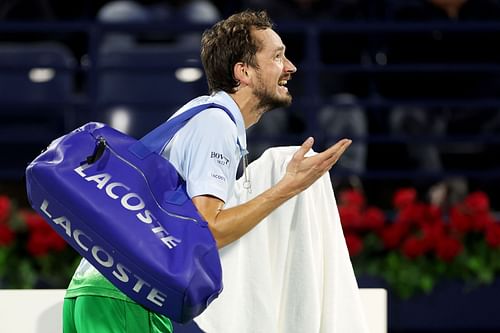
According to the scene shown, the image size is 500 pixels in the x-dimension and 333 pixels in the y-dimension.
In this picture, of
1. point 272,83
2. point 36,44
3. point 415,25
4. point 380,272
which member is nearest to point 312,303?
point 272,83

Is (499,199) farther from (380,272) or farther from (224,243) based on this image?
(224,243)

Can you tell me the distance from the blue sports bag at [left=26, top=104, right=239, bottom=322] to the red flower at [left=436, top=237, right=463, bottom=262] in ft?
9.82

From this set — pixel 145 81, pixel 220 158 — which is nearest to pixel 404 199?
pixel 145 81

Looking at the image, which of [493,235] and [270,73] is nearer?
[270,73]

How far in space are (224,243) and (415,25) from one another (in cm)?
357

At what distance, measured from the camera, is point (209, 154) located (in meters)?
2.99

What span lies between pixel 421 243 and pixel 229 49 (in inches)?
102

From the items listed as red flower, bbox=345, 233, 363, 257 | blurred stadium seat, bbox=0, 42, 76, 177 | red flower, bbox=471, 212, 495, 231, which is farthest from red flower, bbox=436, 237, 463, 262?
blurred stadium seat, bbox=0, 42, 76, 177

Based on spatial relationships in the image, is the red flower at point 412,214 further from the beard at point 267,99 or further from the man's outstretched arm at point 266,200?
the man's outstretched arm at point 266,200

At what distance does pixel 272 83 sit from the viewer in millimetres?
3355

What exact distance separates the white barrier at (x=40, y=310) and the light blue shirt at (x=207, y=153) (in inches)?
33.1

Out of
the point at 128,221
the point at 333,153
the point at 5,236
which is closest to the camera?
the point at 128,221

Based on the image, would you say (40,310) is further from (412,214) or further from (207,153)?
(412,214)

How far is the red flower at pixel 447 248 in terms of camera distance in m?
5.69
